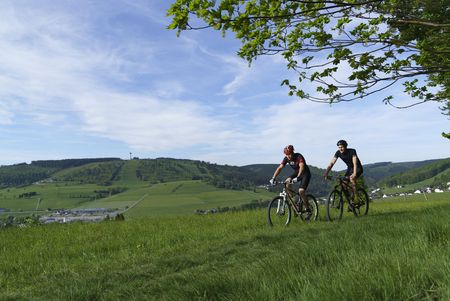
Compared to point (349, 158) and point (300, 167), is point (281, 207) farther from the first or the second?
point (349, 158)

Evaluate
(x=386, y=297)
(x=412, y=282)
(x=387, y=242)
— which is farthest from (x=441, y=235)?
(x=386, y=297)

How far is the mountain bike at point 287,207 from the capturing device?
13.0 metres

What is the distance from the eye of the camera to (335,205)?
543 inches

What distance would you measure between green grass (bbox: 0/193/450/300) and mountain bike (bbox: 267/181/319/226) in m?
0.63

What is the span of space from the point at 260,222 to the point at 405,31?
7687mm

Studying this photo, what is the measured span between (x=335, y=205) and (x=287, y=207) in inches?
76.4

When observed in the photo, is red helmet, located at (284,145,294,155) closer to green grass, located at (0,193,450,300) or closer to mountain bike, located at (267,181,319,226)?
mountain bike, located at (267,181,319,226)

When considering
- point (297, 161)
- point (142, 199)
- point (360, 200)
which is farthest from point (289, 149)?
point (142, 199)

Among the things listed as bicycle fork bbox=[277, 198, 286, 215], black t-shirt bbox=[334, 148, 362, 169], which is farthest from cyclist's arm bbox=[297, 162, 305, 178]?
black t-shirt bbox=[334, 148, 362, 169]

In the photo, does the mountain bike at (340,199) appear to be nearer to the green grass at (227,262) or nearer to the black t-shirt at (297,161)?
the black t-shirt at (297,161)

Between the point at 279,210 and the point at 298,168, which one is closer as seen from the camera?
the point at 279,210

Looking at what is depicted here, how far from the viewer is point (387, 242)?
526cm

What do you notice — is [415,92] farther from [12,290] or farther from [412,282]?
[12,290]

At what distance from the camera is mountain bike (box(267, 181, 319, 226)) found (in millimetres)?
12992
